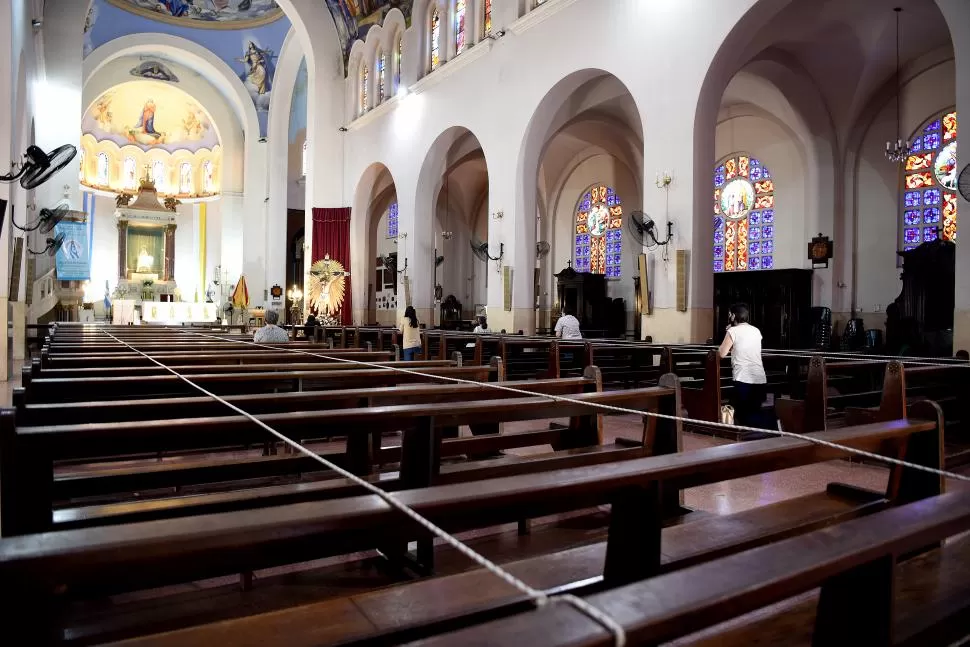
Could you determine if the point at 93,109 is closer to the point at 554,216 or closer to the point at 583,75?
the point at 554,216

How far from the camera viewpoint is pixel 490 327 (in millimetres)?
13445

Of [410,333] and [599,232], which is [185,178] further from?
[410,333]

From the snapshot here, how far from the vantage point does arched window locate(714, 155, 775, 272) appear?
14844mm

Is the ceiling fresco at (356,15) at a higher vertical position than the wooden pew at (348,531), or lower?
higher

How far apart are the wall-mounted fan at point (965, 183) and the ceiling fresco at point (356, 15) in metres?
13.3

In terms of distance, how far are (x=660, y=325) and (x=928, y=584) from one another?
27.4 ft

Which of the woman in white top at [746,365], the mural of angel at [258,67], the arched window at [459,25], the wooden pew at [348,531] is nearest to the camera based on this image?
the wooden pew at [348,531]

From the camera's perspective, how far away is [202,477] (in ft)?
7.98

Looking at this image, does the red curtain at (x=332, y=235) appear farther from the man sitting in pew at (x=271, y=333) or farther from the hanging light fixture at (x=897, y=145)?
the hanging light fixture at (x=897, y=145)

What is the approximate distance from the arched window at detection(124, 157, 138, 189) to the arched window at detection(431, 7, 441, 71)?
18304 mm

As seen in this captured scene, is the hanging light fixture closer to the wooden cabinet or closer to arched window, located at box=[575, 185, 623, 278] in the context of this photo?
the wooden cabinet

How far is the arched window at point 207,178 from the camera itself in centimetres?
2855

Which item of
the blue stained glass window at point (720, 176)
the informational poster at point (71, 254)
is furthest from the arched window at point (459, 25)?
the informational poster at point (71, 254)

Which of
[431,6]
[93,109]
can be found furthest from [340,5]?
[93,109]
